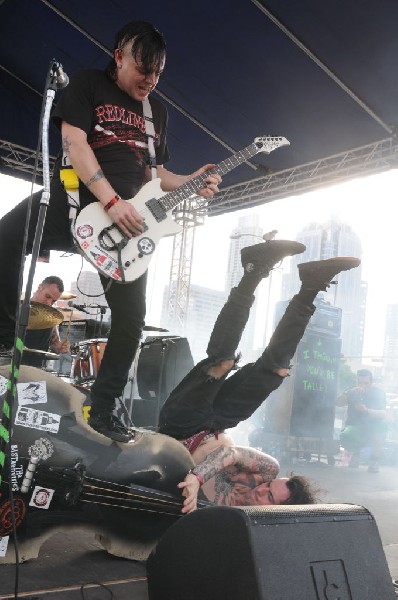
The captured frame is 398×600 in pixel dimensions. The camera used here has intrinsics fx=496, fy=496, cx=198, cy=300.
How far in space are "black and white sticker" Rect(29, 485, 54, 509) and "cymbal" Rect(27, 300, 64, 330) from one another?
1853 millimetres

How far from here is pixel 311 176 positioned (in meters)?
6.71

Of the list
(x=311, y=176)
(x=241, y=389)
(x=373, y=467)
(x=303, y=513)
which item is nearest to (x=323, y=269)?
(x=241, y=389)

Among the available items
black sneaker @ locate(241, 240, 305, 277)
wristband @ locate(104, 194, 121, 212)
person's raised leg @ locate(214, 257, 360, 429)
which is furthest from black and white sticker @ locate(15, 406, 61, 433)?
black sneaker @ locate(241, 240, 305, 277)

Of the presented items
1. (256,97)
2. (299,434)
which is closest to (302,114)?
(256,97)

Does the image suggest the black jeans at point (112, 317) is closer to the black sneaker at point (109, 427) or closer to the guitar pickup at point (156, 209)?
the black sneaker at point (109, 427)

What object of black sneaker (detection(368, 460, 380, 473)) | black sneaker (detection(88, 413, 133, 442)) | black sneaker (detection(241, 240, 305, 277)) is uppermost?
black sneaker (detection(241, 240, 305, 277))

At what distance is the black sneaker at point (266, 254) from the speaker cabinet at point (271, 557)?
168 cm

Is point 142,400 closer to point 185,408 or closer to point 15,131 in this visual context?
point 185,408

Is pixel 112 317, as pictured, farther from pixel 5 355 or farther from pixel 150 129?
pixel 150 129

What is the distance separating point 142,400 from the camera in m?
4.97

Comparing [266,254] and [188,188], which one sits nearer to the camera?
[188,188]

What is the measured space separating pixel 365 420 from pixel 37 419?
708 centimetres

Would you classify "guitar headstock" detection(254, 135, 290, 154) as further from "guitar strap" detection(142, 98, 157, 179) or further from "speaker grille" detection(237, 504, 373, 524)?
"speaker grille" detection(237, 504, 373, 524)

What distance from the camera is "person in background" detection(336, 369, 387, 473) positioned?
815cm
